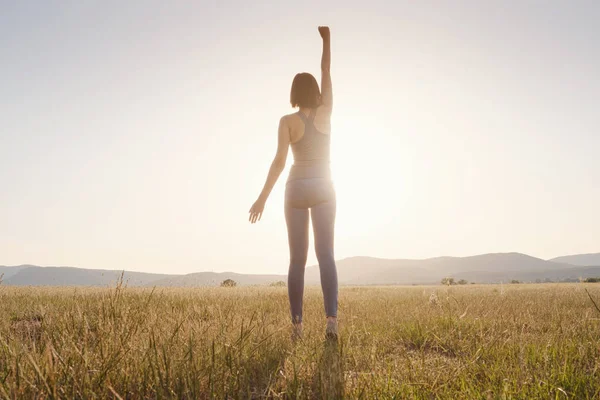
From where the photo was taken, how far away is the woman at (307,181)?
412 cm

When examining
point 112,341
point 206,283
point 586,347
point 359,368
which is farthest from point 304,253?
point 206,283

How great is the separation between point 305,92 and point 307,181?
3.33 feet

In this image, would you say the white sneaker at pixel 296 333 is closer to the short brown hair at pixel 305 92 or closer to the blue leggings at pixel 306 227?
the blue leggings at pixel 306 227

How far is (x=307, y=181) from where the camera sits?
4145mm

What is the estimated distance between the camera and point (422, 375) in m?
2.49

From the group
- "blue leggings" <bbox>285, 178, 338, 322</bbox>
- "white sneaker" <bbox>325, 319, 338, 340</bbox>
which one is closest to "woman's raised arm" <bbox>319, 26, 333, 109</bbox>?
"blue leggings" <bbox>285, 178, 338, 322</bbox>

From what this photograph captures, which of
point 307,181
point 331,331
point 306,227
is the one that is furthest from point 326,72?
point 331,331

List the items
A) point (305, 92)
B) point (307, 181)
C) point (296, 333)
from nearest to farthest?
point (296, 333) < point (307, 181) < point (305, 92)

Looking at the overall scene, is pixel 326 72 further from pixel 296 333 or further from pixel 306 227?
pixel 296 333

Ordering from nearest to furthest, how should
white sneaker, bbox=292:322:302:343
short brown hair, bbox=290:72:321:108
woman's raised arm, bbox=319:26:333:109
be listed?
white sneaker, bbox=292:322:302:343 → short brown hair, bbox=290:72:321:108 → woman's raised arm, bbox=319:26:333:109

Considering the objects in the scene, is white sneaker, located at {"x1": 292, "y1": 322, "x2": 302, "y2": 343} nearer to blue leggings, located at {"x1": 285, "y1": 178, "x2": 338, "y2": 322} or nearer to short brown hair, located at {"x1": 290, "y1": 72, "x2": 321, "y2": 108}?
blue leggings, located at {"x1": 285, "y1": 178, "x2": 338, "y2": 322}

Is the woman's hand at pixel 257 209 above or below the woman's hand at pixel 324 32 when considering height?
below

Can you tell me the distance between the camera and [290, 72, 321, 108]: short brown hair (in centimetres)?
435

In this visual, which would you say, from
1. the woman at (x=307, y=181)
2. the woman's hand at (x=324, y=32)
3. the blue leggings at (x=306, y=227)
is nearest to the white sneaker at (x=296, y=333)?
the woman at (x=307, y=181)
